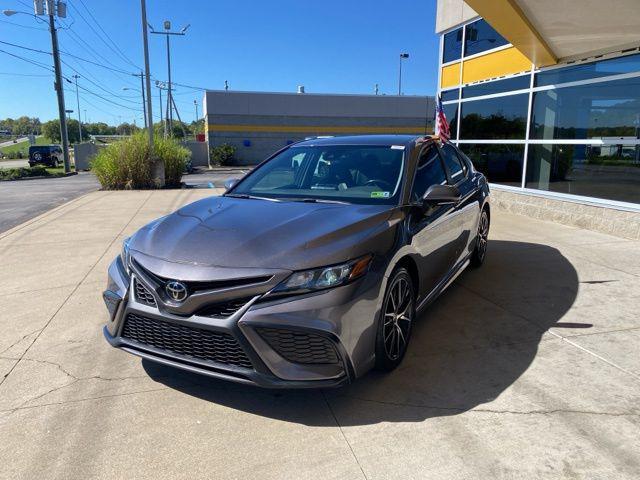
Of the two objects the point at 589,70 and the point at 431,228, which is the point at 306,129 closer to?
the point at 589,70

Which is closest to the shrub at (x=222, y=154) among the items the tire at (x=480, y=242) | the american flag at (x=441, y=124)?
the american flag at (x=441, y=124)

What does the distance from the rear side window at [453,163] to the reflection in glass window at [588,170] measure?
4.26m

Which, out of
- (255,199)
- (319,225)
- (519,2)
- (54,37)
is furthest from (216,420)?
(54,37)

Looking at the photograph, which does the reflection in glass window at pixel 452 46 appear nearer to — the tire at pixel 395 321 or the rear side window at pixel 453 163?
the rear side window at pixel 453 163

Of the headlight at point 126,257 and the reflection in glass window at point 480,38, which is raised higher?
the reflection in glass window at point 480,38

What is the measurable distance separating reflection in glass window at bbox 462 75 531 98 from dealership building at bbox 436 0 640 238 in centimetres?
2

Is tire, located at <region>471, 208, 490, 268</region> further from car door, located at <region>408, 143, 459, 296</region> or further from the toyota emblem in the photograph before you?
the toyota emblem

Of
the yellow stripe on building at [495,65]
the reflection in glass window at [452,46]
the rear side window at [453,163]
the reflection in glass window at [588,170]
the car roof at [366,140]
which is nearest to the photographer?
the car roof at [366,140]

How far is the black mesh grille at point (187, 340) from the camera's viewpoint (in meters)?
2.67

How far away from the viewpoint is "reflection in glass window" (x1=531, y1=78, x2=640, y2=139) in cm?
794

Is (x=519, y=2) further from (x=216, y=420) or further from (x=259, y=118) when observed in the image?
(x=259, y=118)

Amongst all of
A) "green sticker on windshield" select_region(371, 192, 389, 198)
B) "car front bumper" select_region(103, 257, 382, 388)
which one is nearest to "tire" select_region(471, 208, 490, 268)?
"green sticker on windshield" select_region(371, 192, 389, 198)

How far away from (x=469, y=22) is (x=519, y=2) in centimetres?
540

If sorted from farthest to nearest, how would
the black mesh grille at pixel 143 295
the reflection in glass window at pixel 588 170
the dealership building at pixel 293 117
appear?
the dealership building at pixel 293 117
the reflection in glass window at pixel 588 170
the black mesh grille at pixel 143 295
